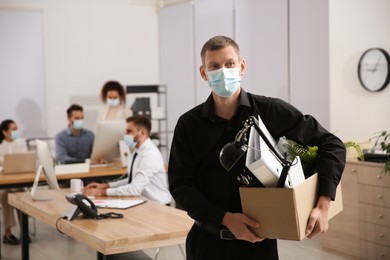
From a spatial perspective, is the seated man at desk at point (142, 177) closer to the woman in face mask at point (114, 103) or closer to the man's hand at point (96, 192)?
the man's hand at point (96, 192)

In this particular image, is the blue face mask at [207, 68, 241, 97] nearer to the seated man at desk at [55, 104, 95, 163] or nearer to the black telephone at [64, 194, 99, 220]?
the black telephone at [64, 194, 99, 220]

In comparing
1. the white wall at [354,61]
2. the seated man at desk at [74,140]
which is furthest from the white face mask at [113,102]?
the white wall at [354,61]

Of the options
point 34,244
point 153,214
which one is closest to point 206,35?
point 34,244

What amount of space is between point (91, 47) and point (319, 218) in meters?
7.78

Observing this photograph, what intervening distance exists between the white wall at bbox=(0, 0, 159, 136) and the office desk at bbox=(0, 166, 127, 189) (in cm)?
315

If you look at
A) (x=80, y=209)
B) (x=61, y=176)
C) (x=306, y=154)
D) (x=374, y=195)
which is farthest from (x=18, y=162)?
(x=306, y=154)

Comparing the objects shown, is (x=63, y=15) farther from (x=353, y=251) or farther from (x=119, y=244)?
(x=119, y=244)

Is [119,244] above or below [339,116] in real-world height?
below

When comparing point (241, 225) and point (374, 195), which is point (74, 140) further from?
point (241, 225)

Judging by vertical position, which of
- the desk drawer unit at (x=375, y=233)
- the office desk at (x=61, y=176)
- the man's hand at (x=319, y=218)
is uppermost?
the man's hand at (x=319, y=218)

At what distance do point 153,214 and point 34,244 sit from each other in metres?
2.78

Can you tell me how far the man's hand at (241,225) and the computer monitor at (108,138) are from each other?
4141mm

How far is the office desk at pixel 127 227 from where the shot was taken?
326cm

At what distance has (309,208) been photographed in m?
1.89
